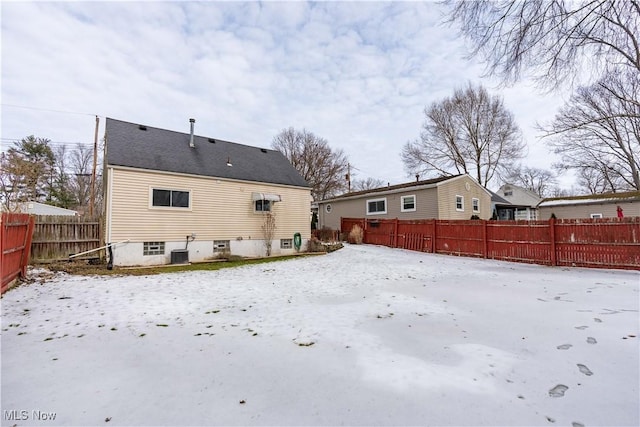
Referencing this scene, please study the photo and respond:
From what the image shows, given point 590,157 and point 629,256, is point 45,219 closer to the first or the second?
point 629,256

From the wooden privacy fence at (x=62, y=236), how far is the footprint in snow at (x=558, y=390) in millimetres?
13307

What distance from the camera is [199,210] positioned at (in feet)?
38.1

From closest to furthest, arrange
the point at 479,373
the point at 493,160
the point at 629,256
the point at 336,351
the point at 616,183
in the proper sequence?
1. the point at 479,373
2. the point at 336,351
3. the point at 629,256
4. the point at 493,160
5. the point at 616,183

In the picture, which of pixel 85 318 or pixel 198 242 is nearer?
pixel 85 318

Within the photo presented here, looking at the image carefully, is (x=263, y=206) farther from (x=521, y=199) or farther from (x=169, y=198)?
(x=521, y=199)

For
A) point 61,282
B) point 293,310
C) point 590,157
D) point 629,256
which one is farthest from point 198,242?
point 590,157

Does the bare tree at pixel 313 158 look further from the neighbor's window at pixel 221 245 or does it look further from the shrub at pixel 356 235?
the neighbor's window at pixel 221 245

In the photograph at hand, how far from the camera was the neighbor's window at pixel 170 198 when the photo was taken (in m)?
10.7

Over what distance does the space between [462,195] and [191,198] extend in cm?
1575

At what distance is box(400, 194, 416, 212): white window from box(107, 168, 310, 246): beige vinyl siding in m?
6.31

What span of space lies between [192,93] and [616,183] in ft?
136

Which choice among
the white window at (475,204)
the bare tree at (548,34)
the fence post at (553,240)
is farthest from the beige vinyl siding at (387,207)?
the bare tree at (548,34)

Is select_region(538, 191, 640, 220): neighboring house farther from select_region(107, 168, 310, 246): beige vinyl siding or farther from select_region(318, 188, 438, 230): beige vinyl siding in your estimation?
select_region(107, 168, 310, 246): beige vinyl siding

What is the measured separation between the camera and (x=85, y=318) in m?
4.35
